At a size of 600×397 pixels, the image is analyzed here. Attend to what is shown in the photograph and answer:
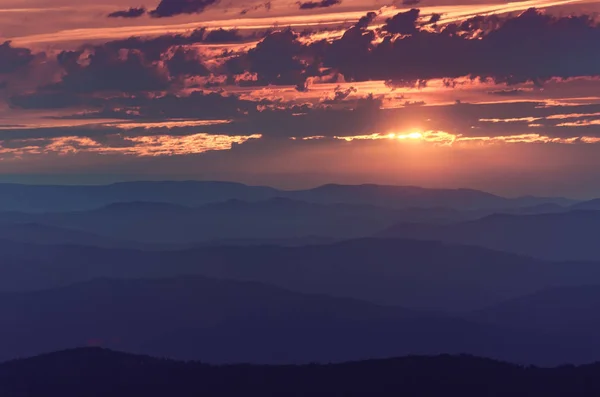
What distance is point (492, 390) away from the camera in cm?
17425

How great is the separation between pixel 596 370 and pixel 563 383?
9334mm

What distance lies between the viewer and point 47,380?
19500cm

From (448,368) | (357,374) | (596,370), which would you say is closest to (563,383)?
(596,370)

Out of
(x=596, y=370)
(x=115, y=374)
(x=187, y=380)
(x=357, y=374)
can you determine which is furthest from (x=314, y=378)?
(x=596, y=370)

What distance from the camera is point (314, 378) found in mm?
191750

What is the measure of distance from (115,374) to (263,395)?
A: 34.8 m

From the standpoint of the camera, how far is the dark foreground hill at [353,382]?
576 ft

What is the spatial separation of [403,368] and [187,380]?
4467 centimetres

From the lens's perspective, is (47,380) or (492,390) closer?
(492,390)

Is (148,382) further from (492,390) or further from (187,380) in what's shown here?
(492,390)

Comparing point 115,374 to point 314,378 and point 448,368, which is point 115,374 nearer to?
point 314,378

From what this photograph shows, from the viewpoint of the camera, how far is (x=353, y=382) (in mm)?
187250

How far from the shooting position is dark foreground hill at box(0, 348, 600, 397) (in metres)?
176

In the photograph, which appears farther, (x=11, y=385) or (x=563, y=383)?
(x=11, y=385)
